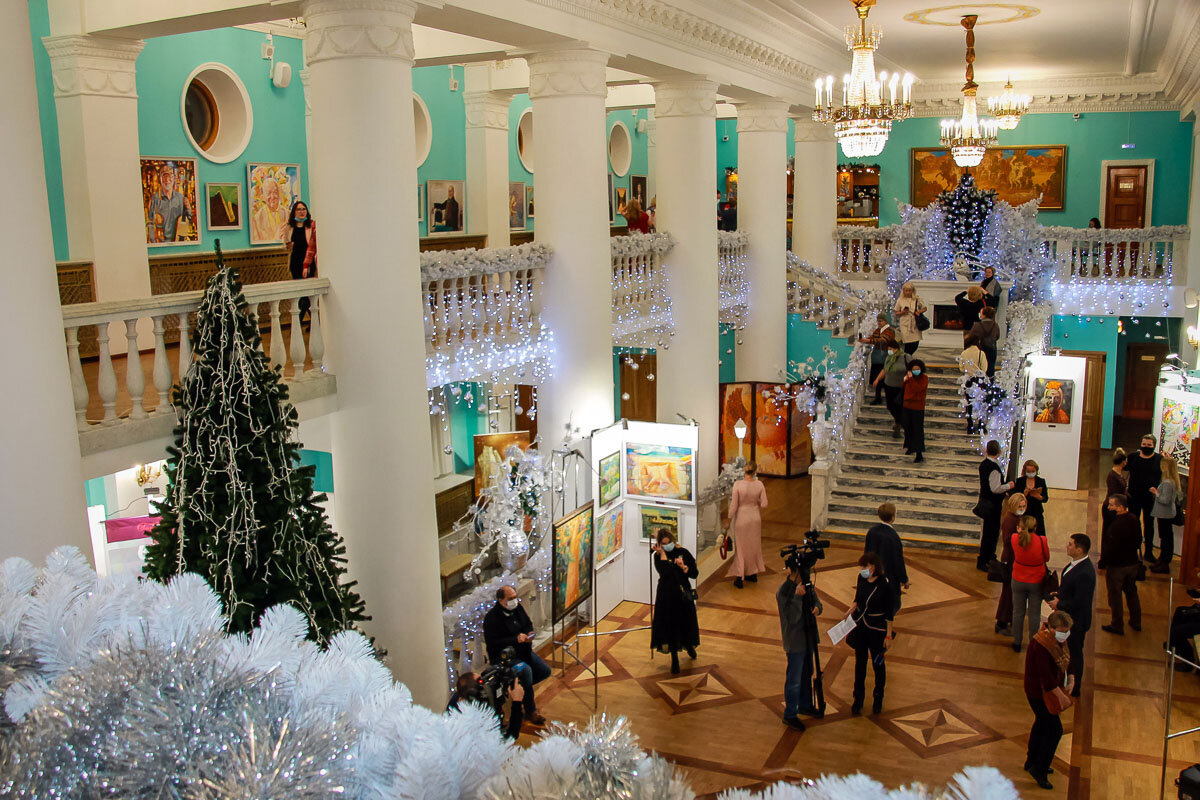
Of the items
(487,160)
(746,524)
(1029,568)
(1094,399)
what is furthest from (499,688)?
(1094,399)

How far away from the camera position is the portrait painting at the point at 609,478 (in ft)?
38.1

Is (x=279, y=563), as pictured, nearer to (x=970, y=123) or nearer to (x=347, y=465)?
(x=347, y=465)

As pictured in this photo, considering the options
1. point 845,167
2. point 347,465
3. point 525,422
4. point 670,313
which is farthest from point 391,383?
point 845,167

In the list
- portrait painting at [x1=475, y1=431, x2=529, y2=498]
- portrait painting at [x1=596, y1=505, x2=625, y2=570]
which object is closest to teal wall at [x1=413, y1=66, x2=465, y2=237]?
portrait painting at [x1=475, y1=431, x2=529, y2=498]

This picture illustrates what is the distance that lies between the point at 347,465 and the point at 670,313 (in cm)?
702

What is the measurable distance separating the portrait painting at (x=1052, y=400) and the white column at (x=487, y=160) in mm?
8845

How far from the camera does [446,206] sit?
16.7 m

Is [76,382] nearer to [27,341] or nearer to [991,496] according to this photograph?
[27,341]

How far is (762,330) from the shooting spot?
56.1ft

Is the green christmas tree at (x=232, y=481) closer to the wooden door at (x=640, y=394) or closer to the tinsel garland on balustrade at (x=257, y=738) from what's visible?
the tinsel garland on balustrade at (x=257, y=738)

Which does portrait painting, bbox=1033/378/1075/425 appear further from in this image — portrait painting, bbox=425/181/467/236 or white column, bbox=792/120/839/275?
portrait painting, bbox=425/181/467/236

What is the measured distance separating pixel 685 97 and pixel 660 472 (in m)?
5.20

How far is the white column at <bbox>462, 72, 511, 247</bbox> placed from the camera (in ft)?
53.9

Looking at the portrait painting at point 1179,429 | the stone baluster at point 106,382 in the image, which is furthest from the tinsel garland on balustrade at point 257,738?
the portrait painting at point 1179,429
